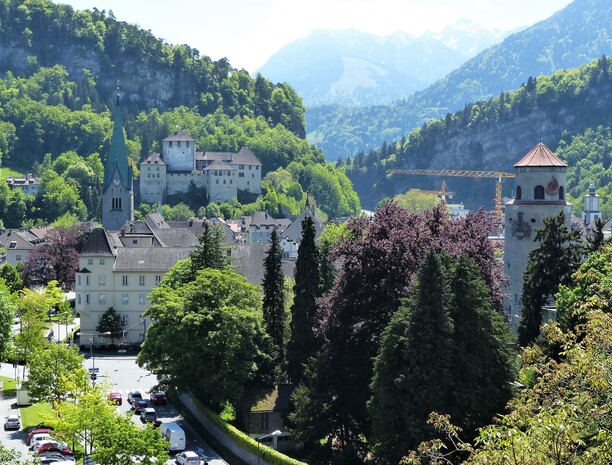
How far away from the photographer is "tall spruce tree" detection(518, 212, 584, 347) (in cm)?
5591

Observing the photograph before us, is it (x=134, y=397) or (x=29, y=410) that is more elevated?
(x=134, y=397)

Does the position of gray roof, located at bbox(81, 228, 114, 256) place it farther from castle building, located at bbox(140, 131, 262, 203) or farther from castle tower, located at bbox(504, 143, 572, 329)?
castle building, located at bbox(140, 131, 262, 203)

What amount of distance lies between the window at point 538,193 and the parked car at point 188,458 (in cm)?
2773

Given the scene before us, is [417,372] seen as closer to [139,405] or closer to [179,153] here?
[139,405]

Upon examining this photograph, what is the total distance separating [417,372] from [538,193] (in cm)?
2770

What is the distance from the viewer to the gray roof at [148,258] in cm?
9069

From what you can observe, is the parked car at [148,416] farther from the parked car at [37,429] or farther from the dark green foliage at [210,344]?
the parked car at [37,429]

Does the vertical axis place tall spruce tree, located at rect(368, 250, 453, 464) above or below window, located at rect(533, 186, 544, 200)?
A: below

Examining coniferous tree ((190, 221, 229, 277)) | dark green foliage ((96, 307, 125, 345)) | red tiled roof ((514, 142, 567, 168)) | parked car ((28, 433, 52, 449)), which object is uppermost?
red tiled roof ((514, 142, 567, 168))

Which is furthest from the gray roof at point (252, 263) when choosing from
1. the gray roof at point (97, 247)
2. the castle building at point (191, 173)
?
the castle building at point (191, 173)

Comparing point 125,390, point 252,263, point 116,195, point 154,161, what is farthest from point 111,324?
point 154,161

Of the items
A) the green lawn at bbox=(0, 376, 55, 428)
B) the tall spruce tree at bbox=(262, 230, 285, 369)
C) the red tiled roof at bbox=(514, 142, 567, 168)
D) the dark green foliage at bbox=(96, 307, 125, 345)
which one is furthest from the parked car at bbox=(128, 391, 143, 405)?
the red tiled roof at bbox=(514, 142, 567, 168)

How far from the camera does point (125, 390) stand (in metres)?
70.6

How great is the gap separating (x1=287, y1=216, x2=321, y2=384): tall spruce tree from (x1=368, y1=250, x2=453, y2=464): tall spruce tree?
1301cm
